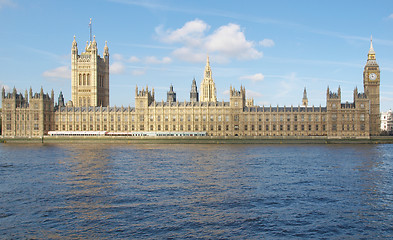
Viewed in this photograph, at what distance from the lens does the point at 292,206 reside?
124 ft

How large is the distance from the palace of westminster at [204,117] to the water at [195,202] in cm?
7779

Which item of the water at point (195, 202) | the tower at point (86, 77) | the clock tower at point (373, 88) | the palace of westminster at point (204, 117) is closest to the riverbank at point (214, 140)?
the palace of westminster at point (204, 117)

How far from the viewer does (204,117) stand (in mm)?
146125

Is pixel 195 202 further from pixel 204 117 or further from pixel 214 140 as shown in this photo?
pixel 204 117

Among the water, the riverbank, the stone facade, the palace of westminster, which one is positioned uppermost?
the stone facade

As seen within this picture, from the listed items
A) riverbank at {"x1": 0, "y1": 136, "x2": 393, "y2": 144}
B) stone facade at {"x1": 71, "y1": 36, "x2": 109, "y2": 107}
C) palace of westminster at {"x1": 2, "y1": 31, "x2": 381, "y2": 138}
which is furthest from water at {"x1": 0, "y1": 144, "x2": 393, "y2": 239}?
stone facade at {"x1": 71, "y1": 36, "x2": 109, "y2": 107}

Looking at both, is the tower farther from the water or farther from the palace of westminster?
the water

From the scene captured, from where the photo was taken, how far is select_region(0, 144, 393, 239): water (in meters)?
30.9

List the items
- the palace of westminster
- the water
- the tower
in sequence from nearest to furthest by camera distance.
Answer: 1. the water
2. the palace of westminster
3. the tower

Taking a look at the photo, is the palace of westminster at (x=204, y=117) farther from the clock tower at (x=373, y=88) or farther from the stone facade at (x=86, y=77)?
the stone facade at (x=86, y=77)

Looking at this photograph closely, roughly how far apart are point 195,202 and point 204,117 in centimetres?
10753

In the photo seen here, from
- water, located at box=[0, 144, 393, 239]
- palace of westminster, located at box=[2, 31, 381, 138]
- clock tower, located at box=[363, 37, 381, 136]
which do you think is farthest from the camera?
clock tower, located at box=[363, 37, 381, 136]

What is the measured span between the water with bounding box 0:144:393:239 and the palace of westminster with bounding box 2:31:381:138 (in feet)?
255

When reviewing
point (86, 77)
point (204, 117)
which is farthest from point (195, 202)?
point (86, 77)
